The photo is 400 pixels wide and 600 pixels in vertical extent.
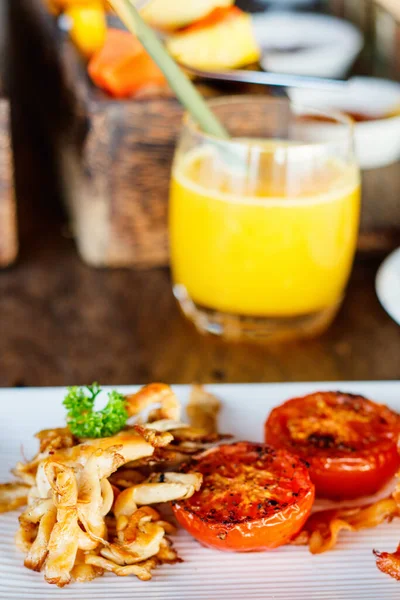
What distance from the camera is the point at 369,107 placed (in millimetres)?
2438

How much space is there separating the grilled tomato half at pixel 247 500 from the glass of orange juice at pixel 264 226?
0.63m

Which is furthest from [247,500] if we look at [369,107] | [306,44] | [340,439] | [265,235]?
[306,44]

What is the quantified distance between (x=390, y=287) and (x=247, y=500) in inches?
30.1

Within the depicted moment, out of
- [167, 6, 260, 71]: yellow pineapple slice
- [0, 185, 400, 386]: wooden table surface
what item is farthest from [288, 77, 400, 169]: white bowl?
[0, 185, 400, 386]: wooden table surface

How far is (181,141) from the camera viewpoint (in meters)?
1.92

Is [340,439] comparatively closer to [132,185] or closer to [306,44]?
[132,185]

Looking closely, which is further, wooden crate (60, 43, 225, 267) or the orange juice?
wooden crate (60, 43, 225, 267)

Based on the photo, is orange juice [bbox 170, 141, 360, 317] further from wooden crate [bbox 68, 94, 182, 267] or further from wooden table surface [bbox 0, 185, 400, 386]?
wooden crate [bbox 68, 94, 182, 267]

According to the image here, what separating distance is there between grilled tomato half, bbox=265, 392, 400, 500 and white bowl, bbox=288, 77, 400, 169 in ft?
3.16

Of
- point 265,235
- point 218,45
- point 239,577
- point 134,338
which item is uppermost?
point 218,45

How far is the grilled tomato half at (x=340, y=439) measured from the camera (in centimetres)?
135

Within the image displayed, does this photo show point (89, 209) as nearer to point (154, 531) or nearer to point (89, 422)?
point (89, 422)

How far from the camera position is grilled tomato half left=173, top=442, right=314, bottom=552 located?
3.99ft

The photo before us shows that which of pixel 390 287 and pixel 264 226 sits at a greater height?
pixel 264 226
